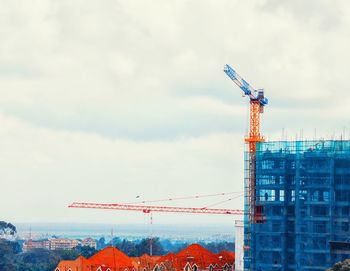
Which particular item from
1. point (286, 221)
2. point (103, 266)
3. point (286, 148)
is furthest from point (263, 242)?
point (103, 266)

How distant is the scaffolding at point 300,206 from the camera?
297 ft

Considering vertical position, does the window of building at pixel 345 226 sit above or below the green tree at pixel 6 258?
below

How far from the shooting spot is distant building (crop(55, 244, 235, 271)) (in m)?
123

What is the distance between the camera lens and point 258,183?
96250 millimetres

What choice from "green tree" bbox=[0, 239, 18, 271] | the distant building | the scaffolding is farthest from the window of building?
"green tree" bbox=[0, 239, 18, 271]

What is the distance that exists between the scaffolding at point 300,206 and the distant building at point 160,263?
26265 millimetres

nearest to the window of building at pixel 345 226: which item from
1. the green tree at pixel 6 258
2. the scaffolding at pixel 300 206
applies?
the scaffolding at pixel 300 206

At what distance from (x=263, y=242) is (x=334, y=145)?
11.6m

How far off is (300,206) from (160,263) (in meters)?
36.8

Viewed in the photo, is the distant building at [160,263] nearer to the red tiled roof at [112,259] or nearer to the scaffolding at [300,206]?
the red tiled roof at [112,259]

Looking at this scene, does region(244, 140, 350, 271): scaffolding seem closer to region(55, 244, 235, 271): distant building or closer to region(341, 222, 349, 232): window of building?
region(341, 222, 349, 232): window of building

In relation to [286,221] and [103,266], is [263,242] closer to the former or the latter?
[286,221]

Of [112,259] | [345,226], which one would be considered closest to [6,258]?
[112,259]

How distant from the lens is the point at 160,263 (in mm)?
126812
